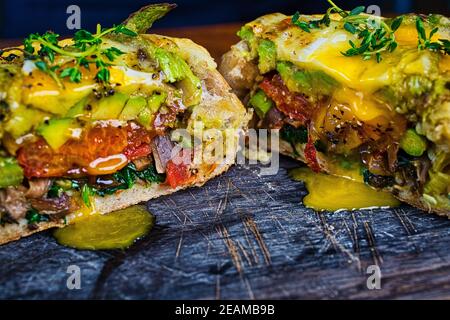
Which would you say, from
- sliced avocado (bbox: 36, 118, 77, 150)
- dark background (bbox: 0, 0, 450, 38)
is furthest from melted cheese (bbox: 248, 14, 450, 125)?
dark background (bbox: 0, 0, 450, 38)

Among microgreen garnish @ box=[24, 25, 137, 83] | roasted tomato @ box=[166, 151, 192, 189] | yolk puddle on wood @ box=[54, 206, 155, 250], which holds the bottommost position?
yolk puddle on wood @ box=[54, 206, 155, 250]

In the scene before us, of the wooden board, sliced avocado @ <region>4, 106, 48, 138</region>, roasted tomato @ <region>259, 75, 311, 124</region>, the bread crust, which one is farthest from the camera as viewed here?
roasted tomato @ <region>259, 75, 311, 124</region>

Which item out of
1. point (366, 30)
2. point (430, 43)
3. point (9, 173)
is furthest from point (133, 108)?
point (430, 43)

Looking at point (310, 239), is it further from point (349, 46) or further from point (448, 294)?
point (349, 46)

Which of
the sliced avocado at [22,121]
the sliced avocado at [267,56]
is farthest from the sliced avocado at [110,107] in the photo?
the sliced avocado at [267,56]

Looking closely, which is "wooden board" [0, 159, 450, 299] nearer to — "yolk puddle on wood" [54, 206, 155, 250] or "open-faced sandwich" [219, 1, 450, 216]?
"yolk puddle on wood" [54, 206, 155, 250]

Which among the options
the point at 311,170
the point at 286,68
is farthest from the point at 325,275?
the point at 286,68

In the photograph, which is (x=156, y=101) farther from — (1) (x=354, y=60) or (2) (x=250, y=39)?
(1) (x=354, y=60)
